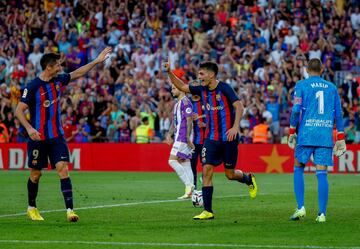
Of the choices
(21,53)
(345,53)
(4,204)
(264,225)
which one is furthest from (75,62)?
(264,225)

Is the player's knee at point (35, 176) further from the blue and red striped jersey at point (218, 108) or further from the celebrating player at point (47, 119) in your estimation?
the blue and red striped jersey at point (218, 108)

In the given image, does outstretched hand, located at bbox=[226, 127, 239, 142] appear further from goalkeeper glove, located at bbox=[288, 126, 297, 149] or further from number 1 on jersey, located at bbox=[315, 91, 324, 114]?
number 1 on jersey, located at bbox=[315, 91, 324, 114]

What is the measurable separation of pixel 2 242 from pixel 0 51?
2631cm

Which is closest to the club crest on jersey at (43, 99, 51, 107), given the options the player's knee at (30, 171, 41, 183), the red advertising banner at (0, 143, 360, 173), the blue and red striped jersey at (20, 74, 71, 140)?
the blue and red striped jersey at (20, 74, 71, 140)

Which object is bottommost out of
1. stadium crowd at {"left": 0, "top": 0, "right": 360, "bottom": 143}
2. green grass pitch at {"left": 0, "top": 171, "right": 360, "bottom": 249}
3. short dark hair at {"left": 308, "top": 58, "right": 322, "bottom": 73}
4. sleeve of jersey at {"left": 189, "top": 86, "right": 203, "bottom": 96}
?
green grass pitch at {"left": 0, "top": 171, "right": 360, "bottom": 249}

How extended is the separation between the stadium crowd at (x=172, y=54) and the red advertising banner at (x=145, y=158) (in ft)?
1.44

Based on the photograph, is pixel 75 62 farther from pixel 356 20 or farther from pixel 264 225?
pixel 264 225

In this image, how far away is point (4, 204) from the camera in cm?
1773

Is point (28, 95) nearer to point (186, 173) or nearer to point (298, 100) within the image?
point (298, 100)

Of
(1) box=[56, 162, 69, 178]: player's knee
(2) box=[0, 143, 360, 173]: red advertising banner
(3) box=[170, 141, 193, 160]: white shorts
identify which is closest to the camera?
Answer: (1) box=[56, 162, 69, 178]: player's knee

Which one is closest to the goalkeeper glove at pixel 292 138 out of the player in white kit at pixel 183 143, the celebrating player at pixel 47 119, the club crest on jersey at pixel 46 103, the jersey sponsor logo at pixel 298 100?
the jersey sponsor logo at pixel 298 100

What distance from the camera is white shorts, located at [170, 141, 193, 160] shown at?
1980 cm

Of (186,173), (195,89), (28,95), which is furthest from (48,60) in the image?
(186,173)

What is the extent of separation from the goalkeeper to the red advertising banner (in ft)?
54.4
